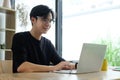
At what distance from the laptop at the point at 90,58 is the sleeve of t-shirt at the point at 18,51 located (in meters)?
0.50

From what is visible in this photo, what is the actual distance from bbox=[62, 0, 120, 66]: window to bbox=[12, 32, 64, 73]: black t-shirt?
4.94ft

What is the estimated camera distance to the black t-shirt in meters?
1.98

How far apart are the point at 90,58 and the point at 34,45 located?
0.72 meters

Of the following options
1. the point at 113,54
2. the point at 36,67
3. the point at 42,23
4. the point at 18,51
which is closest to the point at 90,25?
the point at 113,54

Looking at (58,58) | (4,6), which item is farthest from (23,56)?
(4,6)

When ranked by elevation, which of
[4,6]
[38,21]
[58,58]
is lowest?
[58,58]

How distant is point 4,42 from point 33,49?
1928 mm

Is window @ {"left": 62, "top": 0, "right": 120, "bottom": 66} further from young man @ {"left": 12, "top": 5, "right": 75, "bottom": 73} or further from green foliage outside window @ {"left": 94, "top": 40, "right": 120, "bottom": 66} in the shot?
young man @ {"left": 12, "top": 5, "right": 75, "bottom": 73}

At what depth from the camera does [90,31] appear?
3.97 m

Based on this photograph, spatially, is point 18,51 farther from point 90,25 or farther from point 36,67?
point 90,25

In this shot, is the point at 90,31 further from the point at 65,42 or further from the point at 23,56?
the point at 23,56

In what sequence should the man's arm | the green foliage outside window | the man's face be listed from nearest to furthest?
the man's arm
the man's face
the green foliage outside window

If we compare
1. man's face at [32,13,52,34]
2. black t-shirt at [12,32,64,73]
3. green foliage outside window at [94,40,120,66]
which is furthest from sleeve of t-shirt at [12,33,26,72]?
green foliage outside window at [94,40,120,66]

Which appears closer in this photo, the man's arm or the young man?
the man's arm
